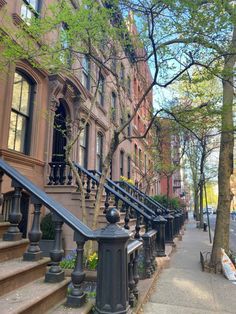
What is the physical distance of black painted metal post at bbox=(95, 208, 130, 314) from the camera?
9.25 ft

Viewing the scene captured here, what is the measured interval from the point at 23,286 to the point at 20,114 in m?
5.91

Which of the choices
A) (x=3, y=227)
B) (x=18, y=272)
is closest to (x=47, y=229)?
(x=3, y=227)

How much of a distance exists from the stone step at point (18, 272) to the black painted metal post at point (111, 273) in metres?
0.87

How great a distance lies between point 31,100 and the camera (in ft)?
28.0

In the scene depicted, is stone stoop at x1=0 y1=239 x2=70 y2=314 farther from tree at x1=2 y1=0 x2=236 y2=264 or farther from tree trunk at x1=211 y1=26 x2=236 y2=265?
tree trunk at x1=211 y1=26 x2=236 y2=265

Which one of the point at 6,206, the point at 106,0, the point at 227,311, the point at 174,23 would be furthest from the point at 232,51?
the point at 6,206

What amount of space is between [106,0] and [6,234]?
5.48 m

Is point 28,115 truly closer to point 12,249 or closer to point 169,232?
point 12,249

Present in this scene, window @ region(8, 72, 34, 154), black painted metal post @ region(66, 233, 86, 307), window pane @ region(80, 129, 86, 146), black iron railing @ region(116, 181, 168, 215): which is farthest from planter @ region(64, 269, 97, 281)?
window pane @ region(80, 129, 86, 146)

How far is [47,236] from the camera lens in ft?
24.2

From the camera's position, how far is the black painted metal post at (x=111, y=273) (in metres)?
2.82

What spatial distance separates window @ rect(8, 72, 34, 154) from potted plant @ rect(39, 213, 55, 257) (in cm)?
218

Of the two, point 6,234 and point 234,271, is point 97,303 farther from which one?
point 234,271

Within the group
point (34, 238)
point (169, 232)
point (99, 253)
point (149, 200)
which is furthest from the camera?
point (149, 200)
